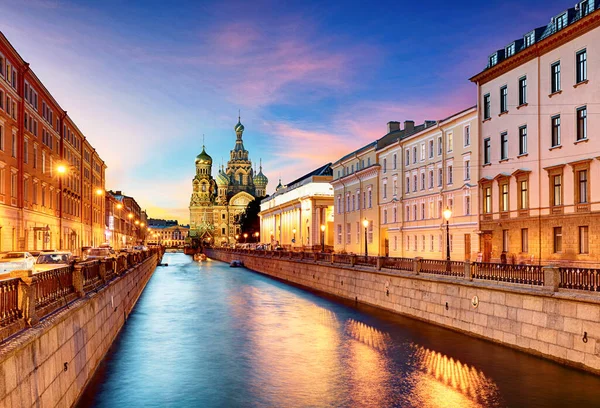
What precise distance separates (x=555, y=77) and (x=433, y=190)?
2085 cm

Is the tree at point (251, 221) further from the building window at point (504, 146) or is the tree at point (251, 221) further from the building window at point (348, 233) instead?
the building window at point (504, 146)

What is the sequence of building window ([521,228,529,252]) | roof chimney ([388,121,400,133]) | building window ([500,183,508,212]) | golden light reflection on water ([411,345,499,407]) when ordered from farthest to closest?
roof chimney ([388,121,400,133]) < building window ([500,183,508,212]) < building window ([521,228,529,252]) < golden light reflection on water ([411,345,499,407])

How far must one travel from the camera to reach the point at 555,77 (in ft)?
126

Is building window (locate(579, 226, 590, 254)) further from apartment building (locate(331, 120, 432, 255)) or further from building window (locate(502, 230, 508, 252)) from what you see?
apartment building (locate(331, 120, 432, 255))

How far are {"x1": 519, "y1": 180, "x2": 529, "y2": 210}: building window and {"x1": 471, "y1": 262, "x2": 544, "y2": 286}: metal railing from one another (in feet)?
46.9

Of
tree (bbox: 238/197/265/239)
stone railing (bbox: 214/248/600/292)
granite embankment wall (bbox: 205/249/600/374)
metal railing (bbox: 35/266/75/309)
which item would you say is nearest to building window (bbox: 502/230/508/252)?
stone railing (bbox: 214/248/600/292)

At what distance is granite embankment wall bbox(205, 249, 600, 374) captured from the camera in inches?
797

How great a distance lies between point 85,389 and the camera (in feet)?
63.3

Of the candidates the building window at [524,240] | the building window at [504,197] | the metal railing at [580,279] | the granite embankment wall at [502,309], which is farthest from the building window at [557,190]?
the metal railing at [580,279]

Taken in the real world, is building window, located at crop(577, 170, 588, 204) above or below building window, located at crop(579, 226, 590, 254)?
above

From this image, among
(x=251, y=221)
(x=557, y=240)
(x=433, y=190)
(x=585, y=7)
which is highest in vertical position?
(x=585, y=7)

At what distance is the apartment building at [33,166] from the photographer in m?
45.8

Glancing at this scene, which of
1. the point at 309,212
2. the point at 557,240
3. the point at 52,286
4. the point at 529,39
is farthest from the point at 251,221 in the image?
the point at 52,286

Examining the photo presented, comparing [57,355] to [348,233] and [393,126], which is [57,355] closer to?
[393,126]
